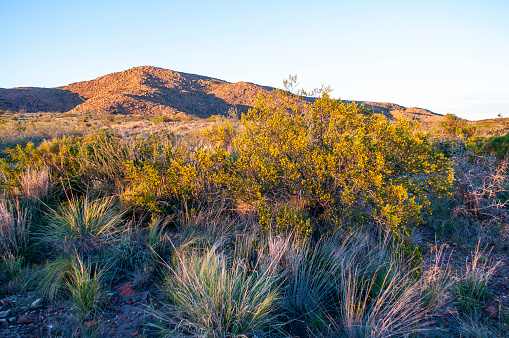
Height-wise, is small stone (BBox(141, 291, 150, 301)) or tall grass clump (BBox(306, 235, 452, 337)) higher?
tall grass clump (BBox(306, 235, 452, 337))

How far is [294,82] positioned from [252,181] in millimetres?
1724

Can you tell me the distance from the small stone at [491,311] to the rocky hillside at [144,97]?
44.7m

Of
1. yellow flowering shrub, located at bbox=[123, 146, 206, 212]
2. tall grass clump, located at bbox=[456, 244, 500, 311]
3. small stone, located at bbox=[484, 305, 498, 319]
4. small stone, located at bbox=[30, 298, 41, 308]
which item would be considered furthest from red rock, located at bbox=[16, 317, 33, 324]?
small stone, located at bbox=[484, 305, 498, 319]

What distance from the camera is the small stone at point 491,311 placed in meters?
2.96

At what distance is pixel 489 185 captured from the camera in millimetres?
5051

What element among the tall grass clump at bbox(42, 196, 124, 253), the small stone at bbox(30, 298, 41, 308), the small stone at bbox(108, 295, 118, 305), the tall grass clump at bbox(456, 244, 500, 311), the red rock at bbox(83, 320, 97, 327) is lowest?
the small stone at bbox(108, 295, 118, 305)

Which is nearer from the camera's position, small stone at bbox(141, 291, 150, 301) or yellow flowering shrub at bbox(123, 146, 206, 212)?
small stone at bbox(141, 291, 150, 301)

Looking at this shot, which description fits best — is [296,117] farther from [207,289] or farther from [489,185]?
[489,185]

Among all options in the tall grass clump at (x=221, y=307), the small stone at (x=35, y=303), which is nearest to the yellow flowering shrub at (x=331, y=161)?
the tall grass clump at (x=221, y=307)

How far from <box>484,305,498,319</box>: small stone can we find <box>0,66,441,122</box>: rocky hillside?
44.7 meters

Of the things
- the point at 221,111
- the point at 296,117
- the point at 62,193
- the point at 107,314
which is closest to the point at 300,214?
the point at 296,117

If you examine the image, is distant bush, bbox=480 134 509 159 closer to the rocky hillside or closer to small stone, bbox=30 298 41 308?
small stone, bbox=30 298 41 308

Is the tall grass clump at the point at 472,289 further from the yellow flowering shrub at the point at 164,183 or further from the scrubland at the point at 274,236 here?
the yellow flowering shrub at the point at 164,183

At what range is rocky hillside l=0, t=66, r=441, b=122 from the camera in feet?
153
